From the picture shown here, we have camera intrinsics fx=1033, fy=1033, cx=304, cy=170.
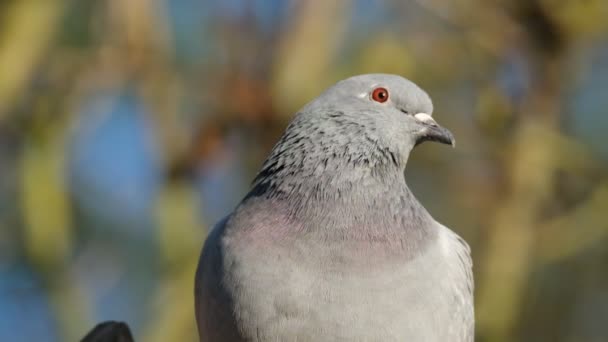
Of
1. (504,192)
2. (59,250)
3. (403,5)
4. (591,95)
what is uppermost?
(403,5)

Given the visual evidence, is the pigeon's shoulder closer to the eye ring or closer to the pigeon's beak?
the eye ring

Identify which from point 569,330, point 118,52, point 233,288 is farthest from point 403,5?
point 233,288

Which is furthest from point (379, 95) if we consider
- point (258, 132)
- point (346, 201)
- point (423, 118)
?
point (258, 132)

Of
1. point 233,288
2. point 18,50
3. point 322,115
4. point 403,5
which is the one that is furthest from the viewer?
point 403,5

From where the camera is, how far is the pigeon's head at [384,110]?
196 inches

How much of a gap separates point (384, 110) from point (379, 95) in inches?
3.8

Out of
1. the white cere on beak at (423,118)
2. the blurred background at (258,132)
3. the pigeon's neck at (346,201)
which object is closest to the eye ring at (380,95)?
the white cere on beak at (423,118)

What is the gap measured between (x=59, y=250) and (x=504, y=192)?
4.29 m

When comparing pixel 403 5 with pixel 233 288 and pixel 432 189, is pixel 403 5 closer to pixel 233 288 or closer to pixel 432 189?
pixel 432 189

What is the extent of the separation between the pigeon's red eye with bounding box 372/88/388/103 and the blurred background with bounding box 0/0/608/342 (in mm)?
4068

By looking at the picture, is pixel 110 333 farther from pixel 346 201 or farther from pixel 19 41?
Result: pixel 19 41

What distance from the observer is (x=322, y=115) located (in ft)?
16.3

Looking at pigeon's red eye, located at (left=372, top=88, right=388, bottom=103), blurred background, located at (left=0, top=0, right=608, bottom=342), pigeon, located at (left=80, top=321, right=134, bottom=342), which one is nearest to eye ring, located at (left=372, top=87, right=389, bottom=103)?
pigeon's red eye, located at (left=372, top=88, right=388, bottom=103)

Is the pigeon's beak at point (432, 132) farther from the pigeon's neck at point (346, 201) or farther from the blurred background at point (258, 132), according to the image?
the blurred background at point (258, 132)
